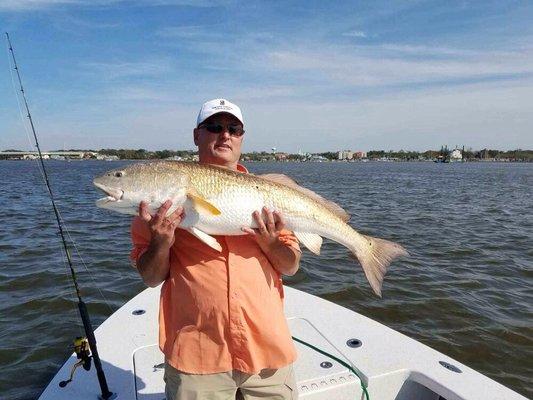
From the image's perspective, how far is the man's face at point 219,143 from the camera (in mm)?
3367

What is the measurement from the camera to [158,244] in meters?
2.97

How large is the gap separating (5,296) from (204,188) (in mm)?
8434

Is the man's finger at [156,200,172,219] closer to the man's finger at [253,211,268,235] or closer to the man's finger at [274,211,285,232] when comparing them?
the man's finger at [253,211,268,235]

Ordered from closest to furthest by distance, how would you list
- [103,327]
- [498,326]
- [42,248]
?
1. [103,327]
2. [498,326]
3. [42,248]

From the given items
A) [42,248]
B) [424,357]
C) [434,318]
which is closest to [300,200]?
[424,357]

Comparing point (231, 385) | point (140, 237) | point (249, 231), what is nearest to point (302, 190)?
point (249, 231)

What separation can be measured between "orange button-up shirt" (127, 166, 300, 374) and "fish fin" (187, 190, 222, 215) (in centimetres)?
24

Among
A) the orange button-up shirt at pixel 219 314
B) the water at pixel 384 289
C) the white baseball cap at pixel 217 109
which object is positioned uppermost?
the white baseball cap at pixel 217 109

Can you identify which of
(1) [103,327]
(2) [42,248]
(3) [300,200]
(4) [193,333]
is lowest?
(2) [42,248]

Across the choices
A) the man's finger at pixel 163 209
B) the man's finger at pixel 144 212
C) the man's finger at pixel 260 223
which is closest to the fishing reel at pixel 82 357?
the man's finger at pixel 144 212

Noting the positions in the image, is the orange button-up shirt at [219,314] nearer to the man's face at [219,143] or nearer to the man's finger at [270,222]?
the man's finger at [270,222]

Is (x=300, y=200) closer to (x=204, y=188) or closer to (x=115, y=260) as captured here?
(x=204, y=188)

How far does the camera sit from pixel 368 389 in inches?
171

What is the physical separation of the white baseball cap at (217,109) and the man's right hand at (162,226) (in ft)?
2.63
